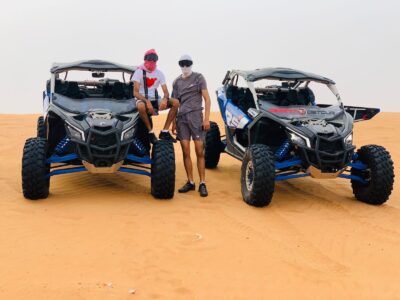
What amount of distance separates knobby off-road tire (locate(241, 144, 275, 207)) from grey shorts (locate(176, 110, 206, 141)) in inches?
37.7

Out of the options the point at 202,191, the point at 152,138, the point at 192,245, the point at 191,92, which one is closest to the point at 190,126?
the point at 191,92

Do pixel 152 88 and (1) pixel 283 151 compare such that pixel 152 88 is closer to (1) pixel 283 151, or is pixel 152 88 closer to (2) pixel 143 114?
(2) pixel 143 114

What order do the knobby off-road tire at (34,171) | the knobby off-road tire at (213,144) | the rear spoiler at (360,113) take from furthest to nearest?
the knobby off-road tire at (213,144)
the rear spoiler at (360,113)
the knobby off-road tire at (34,171)

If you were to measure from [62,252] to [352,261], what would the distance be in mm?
2721

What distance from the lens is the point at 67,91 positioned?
874 cm

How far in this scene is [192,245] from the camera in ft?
17.7

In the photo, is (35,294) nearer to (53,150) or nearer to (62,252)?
(62,252)

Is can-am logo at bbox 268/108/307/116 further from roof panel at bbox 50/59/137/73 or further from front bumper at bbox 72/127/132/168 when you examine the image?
roof panel at bbox 50/59/137/73

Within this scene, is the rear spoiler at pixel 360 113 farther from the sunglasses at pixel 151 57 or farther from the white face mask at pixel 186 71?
the sunglasses at pixel 151 57

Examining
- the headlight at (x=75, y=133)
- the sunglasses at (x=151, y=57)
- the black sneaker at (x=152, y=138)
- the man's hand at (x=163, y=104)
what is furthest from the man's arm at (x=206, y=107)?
the headlight at (x=75, y=133)

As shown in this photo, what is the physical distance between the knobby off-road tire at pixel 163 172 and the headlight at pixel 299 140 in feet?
5.28

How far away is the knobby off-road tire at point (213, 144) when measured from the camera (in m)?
9.95

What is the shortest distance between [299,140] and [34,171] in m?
3.42

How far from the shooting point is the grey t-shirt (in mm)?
7816
